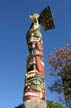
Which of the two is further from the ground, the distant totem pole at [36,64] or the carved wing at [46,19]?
the carved wing at [46,19]

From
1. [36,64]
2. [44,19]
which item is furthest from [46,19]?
[36,64]

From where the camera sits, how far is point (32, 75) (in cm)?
1497

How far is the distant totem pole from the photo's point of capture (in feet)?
46.3

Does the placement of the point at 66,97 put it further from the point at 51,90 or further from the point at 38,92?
the point at 38,92

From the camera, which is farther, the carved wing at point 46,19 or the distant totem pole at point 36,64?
the carved wing at point 46,19

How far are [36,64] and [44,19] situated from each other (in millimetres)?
3325

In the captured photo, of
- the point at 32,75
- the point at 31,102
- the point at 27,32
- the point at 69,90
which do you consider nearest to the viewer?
the point at 31,102

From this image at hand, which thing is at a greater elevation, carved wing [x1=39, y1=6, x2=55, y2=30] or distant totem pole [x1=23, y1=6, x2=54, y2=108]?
carved wing [x1=39, y1=6, x2=55, y2=30]

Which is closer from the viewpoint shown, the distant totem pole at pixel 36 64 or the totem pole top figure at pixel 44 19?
the distant totem pole at pixel 36 64

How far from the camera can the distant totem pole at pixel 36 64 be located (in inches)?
555

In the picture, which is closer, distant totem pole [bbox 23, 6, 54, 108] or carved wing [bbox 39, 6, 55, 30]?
distant totem pole [bbox 23, 6, 54, 108]

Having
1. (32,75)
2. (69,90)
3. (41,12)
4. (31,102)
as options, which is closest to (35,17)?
(41,12)

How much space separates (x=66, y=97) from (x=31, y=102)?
344 inches

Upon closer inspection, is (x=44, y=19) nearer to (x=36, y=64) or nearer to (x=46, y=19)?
(x=46, y=19)
